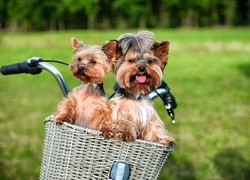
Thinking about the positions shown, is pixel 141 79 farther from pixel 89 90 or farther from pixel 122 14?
pixel 122 14

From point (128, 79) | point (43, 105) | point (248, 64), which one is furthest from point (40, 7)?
point (128, 79)

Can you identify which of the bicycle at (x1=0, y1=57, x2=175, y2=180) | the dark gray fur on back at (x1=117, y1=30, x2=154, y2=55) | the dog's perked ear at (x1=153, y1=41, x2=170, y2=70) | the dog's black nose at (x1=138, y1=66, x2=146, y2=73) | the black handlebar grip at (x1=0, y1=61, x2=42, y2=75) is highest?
the dark gray fur on back at (x1=117, y1=30, x2=154, y2=55)

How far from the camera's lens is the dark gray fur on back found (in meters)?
2.90

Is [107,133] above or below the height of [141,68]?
below

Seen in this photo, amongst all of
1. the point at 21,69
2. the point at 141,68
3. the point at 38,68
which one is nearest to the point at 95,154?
the point at 141,68

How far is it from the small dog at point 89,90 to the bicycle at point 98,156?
19cm

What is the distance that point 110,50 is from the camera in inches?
116

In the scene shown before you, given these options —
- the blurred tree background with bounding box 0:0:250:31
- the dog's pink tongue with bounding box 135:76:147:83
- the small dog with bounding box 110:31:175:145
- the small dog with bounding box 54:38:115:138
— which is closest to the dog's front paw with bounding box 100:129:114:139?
the small dog with bounding box 110:31:175:145

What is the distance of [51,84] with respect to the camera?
17531 millimetres

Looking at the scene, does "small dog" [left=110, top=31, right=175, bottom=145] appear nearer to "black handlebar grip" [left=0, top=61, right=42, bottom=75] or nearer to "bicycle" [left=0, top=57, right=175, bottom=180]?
"bicycle" [left=0, top=57, right=175, bottom=180]

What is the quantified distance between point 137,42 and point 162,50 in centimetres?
16

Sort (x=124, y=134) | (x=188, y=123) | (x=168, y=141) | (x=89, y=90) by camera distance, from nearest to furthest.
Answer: (x=124, y=134) < (x=168, y=141) < (x=89, y=90) < (x=188, y=123)

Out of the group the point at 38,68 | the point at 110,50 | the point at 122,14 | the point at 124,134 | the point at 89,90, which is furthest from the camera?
the point at 122,14

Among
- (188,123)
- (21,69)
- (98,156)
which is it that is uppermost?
(21,69)
